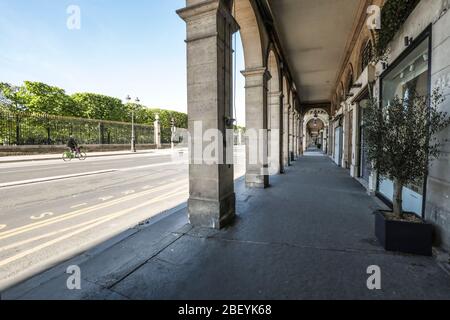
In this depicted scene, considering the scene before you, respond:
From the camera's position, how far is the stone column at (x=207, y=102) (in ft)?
12.8

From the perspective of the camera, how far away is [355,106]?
29.2 feet

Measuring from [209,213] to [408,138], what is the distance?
3.14 metres

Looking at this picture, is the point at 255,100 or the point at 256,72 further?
the point at 255,100

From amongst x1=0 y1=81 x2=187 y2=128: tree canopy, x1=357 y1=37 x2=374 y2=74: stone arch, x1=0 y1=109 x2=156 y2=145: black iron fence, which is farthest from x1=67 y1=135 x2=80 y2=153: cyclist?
x1=357 y1=37 x2=374 y2=74: stone arch

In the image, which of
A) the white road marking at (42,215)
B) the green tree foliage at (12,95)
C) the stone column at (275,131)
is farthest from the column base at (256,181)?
the green tree foliage at (12,95)

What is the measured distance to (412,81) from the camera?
438 cm

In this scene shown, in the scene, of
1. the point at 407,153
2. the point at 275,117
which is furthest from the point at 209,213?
the point at 275,117

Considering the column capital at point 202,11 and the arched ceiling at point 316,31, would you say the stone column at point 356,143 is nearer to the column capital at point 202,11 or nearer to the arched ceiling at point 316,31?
the arched ceiling at point 316,31

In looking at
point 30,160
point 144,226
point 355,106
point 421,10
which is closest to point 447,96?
point 421,10

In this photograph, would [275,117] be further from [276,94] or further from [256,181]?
[256,181]

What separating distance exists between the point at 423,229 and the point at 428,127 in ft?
4.34

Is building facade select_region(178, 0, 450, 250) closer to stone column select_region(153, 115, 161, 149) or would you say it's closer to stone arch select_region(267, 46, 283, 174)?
stone arch select_region(267, 46, 283, 174)

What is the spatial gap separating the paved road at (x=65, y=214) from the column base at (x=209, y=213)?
46.4 inches

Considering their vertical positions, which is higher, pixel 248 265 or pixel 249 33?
pixel 249 33
